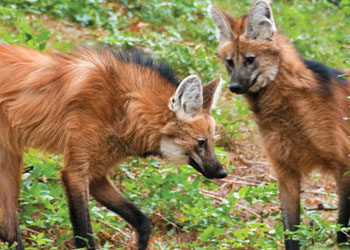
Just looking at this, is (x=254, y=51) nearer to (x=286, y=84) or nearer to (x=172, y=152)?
(x=286, y=84)

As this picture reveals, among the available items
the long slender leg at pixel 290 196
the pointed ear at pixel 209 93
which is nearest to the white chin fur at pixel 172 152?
the pointed ear at pixel 209 93

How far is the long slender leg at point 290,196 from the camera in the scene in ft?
14.2

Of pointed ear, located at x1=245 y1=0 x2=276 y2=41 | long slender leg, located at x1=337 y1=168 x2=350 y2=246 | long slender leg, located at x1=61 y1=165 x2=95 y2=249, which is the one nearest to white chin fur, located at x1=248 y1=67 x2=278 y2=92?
pointed ear, located at x1=245 y1=0 x2=276 y2=41

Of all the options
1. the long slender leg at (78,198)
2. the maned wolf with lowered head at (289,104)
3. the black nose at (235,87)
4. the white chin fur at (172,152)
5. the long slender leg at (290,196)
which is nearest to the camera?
the long slender leg at (78,198)

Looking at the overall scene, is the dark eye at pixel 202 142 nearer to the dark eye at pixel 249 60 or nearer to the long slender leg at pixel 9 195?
the dark eye at pixel 249 60

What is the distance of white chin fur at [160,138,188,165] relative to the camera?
3781 millimetres

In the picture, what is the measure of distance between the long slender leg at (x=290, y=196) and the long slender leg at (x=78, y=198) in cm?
157

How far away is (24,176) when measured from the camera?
13.6 feet

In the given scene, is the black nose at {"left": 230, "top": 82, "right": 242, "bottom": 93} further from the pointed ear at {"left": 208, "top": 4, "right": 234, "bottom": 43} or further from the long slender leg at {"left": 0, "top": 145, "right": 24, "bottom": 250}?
the long slender leg at {"left": 0, "top": 145, "right": 24, "bottom": 250}

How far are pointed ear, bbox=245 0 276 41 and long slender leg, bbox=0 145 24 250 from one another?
190 centimetres

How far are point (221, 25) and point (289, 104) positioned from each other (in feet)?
2.66

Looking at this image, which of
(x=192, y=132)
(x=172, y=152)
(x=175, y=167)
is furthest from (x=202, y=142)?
(x=175, y=167)

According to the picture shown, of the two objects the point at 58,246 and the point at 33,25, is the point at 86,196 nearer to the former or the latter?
the point at 58,246

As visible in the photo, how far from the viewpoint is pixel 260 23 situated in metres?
4.26
